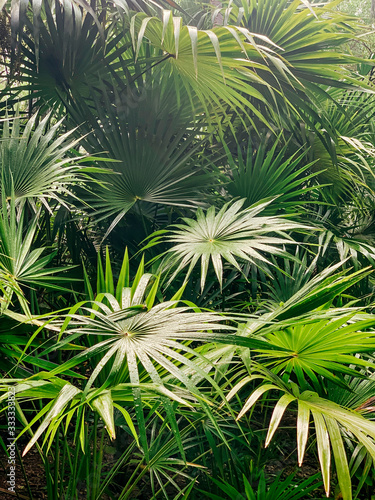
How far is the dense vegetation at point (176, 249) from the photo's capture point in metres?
0.93

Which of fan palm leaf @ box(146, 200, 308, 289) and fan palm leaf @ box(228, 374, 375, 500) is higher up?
fan palm leaf @ box(146, 200, 308, 289)

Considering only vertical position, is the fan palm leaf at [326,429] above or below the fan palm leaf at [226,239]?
below

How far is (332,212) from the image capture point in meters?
2.09

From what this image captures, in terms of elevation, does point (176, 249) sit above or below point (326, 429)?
above

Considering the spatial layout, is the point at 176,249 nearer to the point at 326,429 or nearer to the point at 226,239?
the point at 226,239

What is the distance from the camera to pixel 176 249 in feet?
4.09

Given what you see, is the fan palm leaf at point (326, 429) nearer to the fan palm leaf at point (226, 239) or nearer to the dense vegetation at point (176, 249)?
the dense vegetation at point (176, 249)

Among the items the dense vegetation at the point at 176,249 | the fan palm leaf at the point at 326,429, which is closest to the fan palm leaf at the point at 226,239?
the dense vegetation at the point at 176,249

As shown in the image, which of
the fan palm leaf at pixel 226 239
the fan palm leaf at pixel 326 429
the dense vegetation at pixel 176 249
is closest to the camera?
the fan palm leaf at pixel 326 429

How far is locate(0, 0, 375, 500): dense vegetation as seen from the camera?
932 millimetres

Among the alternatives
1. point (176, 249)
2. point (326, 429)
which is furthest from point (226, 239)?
point (326, 429)

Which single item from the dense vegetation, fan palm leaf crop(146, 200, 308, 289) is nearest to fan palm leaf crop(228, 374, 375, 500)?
the dense vegetation

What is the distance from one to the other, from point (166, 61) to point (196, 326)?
4.19ft

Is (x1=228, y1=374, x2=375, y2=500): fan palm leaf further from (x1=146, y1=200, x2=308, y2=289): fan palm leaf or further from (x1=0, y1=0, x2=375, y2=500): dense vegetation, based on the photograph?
(x1=146, y1=200, x2=308, y2=289): fan palm leaf
